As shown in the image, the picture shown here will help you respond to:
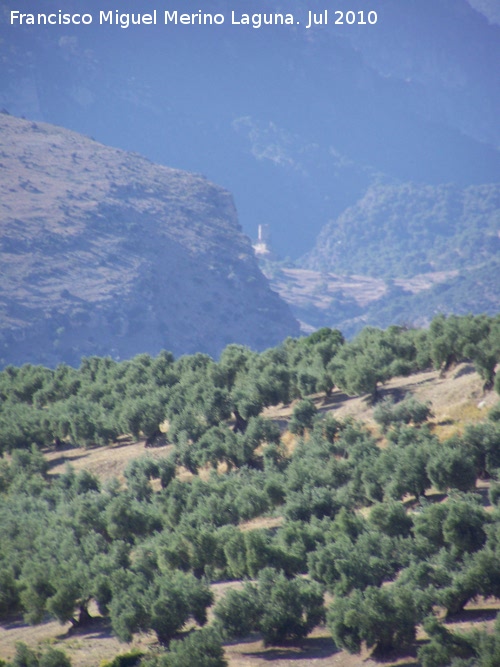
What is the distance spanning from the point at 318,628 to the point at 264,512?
42.1 ft

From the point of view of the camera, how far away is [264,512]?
43.2 m

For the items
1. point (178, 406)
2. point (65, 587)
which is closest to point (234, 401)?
point (178, 406)

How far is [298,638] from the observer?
29.5m

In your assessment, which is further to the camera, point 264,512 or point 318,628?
point 264,512

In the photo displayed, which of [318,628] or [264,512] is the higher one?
[264,512]

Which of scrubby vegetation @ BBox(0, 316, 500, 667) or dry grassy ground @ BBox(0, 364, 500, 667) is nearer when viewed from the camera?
dry grassy ground @ BBox(0, 364, 500, 667)

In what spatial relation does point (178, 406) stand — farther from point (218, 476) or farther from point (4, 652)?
point (4, 652)

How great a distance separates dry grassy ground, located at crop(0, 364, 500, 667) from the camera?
92.4 ft

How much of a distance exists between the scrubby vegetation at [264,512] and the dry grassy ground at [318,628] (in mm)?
487

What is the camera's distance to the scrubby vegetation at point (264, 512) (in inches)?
1150

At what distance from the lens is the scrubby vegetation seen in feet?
95.8

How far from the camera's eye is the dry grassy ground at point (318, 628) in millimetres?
28156

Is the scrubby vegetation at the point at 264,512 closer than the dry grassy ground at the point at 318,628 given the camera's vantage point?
No

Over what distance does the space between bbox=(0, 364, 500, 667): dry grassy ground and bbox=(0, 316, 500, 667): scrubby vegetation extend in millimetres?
487
